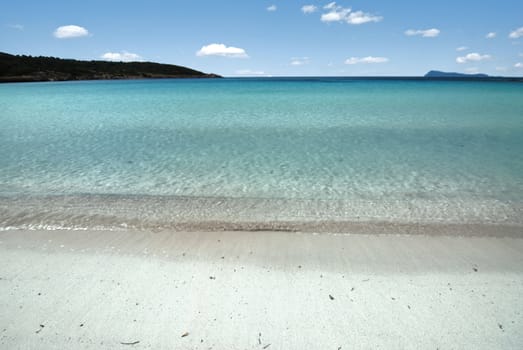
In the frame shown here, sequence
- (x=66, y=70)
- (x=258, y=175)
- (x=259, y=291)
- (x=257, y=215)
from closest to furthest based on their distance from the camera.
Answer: (x=259, y=291), (x=257, y=215), (x=258, y=175), (x=66, y=70)

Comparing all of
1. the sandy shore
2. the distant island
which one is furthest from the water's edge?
the distant island

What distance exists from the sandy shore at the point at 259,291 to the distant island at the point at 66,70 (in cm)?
9440

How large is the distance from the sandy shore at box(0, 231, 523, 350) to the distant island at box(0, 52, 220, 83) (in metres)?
94.4

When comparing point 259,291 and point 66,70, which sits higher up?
point 66,70

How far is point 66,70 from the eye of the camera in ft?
308

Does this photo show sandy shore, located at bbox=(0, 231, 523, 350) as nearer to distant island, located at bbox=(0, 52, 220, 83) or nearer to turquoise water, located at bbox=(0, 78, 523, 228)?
turquoise water, located at bbox=(0, 78, 523, 228)

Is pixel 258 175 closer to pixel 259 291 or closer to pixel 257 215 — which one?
pixel 257 215

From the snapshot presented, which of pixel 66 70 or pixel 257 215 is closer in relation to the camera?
pixel 257 215

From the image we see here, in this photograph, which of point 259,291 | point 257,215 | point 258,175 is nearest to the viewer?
point 259,291

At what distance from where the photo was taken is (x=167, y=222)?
16.7 feet

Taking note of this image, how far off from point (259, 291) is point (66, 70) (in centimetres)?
A: 11475

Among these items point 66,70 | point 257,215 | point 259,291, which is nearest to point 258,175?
point 257,215

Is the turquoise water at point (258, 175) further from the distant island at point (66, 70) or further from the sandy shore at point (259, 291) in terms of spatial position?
the distant island at point (66, 70)

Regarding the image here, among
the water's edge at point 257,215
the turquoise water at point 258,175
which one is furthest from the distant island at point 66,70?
the water's edge at point 257,215
